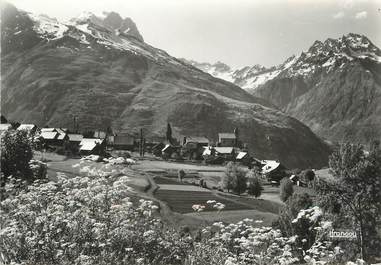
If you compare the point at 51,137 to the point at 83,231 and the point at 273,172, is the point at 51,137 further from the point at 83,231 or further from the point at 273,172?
the point at 83,231

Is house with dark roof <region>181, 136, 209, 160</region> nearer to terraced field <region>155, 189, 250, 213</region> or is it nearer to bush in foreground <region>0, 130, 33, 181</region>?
terraced field <region>155, 189, 250, 213</region>

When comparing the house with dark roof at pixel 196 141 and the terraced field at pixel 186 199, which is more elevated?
the house with dark roof at pixel 196 141

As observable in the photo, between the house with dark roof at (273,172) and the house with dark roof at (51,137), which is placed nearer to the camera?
the house with dark roof at (273,172)

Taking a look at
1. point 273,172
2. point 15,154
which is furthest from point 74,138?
point 15,154

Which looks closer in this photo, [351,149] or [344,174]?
[344,174]

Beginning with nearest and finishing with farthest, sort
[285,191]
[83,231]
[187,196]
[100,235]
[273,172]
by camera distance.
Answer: [100,235] → [83,231] → [187,196] → [285,191] → [273,172]

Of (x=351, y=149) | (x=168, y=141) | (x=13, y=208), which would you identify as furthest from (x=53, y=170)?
(x=168, y=141)

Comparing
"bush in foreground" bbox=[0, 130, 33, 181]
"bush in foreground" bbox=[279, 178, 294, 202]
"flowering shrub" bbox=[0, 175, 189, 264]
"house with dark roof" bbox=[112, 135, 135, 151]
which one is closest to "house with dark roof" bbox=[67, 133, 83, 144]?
"house with dark roof" bbox=[112, 135, 135, 151]

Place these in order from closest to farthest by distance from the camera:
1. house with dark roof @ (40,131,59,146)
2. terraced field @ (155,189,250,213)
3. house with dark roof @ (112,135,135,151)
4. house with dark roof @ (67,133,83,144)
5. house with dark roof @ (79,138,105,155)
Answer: terraced field @ (155,189,250,213), house with dark roof @ (79,138,105,155), house with dark roof @ (40,131,59,146), house with dark roof @ (67,133,83,144), house with dark roof @ (112,135,135,151)

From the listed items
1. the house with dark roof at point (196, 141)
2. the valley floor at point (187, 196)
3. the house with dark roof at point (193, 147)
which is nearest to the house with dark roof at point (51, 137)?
the valley floor at point (187, 196)

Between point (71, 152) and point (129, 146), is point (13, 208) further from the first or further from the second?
point (129, 146)

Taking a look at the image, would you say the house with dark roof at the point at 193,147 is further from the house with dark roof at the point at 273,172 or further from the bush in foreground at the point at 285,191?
the bush in foreground at the point at 285,191
